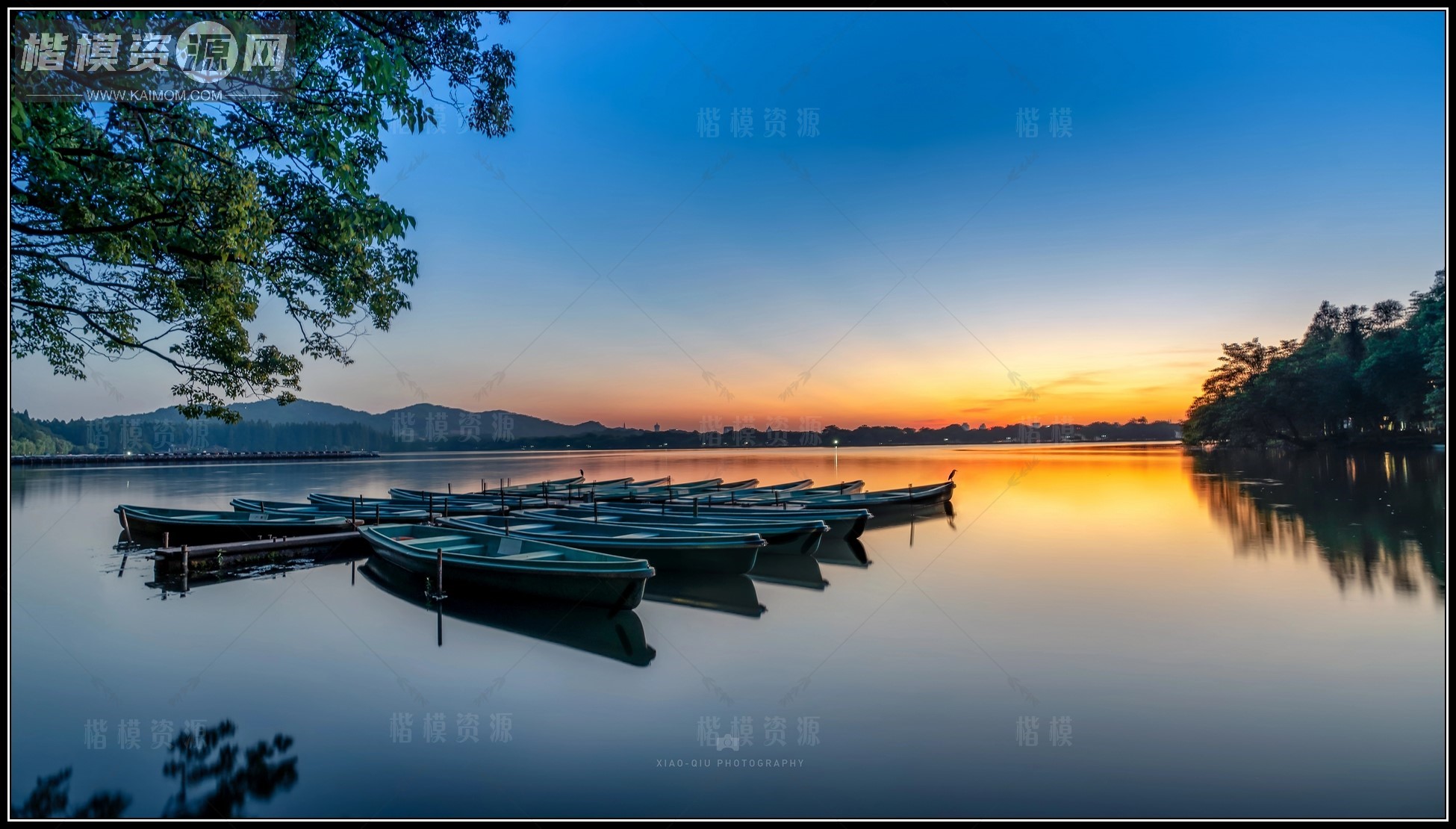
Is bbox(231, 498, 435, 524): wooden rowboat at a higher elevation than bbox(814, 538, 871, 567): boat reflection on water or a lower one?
higher

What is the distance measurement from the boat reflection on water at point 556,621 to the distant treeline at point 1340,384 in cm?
4654

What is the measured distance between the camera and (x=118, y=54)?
4793 millimetres

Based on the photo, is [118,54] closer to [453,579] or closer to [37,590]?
[453,579]

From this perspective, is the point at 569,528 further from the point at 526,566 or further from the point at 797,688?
the point at 797,688

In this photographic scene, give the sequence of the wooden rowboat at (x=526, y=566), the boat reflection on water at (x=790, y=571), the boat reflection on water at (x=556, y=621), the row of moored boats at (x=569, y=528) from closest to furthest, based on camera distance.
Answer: the boat reflection on water at (x=556, y=621) < the wooden rowboat at (x=526, y=566) < the row of moored boats at (x=569, y=528) < the boat reflection on water at (x=790, y=571)

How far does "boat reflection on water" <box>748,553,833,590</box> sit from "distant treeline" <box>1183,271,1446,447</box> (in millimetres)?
40707

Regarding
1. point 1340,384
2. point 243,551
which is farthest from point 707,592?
point 1340,384

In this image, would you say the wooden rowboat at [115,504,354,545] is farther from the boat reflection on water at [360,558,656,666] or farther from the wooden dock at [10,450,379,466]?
the wooden dock at [10,450,379,466]

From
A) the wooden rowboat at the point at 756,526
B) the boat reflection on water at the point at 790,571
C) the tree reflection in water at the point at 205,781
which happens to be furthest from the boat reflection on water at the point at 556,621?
the boat reflection on water at the point at 790,571

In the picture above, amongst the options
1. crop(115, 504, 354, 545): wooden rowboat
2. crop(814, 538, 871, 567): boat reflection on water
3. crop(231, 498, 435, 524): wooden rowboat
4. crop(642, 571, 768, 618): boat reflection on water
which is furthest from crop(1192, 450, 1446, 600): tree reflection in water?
crop(115, 504, 354, 545): wooden rowboat

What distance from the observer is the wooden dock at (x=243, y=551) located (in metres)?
14.1

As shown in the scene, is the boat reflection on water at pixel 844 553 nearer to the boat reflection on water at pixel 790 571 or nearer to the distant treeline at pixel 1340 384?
the boat reflection on water at pixel 790 571

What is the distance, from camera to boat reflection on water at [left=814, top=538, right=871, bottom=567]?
55.2 ft

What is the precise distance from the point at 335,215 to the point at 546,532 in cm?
989
